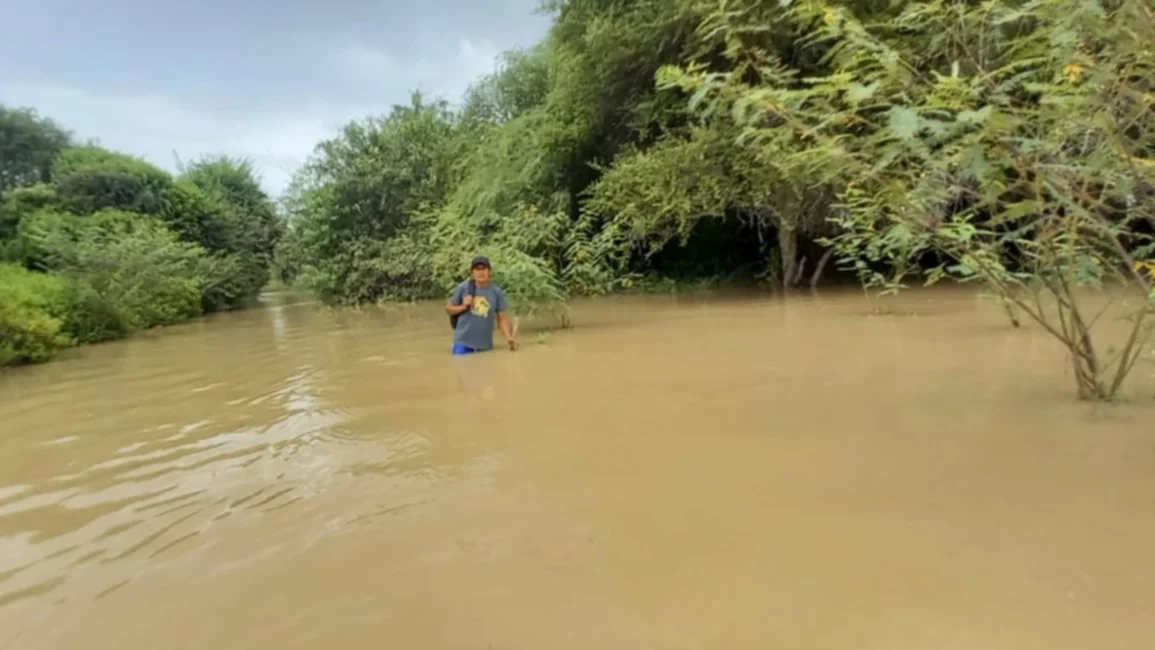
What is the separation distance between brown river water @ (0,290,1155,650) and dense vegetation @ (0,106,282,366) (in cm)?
929

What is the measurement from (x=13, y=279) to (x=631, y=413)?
14696 mm

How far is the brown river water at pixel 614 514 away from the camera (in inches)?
91.7

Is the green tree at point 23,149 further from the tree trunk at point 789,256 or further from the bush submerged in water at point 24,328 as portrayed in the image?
the tree trunk at point 789,256

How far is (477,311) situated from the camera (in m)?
8.30

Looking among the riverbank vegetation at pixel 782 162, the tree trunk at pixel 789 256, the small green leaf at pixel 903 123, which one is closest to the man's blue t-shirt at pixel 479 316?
the riverbank vegetation at pixel 782 162

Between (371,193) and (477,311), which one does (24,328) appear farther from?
(371,193)

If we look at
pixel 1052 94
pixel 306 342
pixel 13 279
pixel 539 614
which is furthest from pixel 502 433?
pixel 13 279

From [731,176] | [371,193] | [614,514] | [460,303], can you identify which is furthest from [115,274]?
[614,514]

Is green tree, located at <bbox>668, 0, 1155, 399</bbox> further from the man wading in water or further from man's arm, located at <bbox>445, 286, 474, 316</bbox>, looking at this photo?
man's arm, located at <bbox>445, 286, 474, 316</bbox>

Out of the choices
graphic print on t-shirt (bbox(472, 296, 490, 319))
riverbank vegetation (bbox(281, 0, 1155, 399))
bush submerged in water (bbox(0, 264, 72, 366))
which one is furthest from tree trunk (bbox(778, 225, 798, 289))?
bush submerged in water (bbox(0, 264, 72, 366))

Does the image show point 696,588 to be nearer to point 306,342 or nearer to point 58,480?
point 58,480

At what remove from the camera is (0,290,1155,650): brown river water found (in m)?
2.33

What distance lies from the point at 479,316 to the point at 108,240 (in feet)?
52.2

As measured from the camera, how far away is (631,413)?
510 cm
